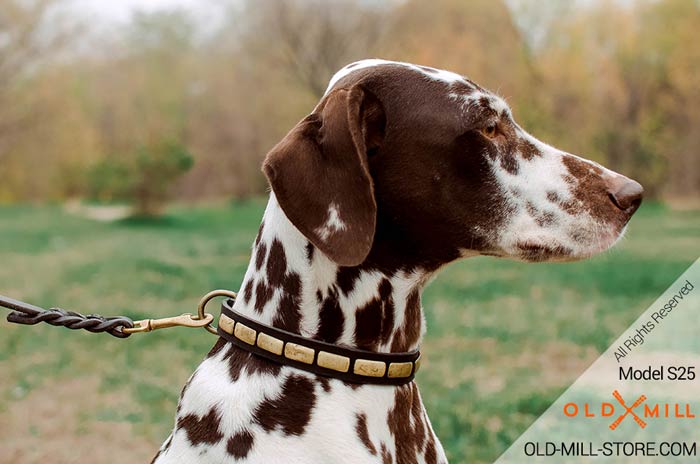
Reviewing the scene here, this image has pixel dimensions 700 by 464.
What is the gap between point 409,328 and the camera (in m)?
2.82

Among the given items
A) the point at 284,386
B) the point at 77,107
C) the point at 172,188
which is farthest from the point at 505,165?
the point at 77,107

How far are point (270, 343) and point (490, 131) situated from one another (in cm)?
99

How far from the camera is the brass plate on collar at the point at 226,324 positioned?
106 inches

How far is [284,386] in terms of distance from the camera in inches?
102

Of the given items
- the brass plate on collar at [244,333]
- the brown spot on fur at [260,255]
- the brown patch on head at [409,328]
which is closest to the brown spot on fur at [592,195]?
the brown patch on head at [409,328]

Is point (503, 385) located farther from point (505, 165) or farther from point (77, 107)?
point (77, 107)

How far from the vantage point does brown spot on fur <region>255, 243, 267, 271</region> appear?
2.74 m

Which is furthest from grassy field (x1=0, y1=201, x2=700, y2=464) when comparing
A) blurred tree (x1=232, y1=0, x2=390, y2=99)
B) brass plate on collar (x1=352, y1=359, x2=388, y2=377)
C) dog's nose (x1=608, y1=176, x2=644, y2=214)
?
blurred tree (x1=232, y1=0, x2=390, y2=99)

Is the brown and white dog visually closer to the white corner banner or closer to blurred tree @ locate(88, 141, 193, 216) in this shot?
the white corner banner

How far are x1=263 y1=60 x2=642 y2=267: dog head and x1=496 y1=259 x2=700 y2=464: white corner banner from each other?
3016 mm

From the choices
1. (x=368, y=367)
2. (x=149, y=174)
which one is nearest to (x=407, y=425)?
(x=368, y=367)

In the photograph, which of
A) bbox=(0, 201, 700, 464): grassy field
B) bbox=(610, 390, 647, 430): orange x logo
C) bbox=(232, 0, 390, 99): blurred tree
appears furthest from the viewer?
bbox=(232, 0, 390, 99): blurred tree

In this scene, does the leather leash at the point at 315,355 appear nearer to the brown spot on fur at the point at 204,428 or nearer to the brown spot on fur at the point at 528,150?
the brown spot on fur at the point at 204,428

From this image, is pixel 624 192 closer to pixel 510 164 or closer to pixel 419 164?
pixel 510 164
